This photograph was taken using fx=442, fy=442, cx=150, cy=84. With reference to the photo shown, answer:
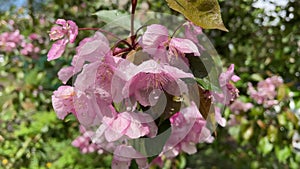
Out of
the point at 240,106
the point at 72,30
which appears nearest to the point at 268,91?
the point at 240,106

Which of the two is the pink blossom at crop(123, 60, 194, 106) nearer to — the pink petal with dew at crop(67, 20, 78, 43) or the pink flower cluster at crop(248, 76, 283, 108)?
the pink petal with dew at crop(67, 20, 78, 43)

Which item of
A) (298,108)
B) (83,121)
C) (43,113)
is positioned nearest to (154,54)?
(83,121)

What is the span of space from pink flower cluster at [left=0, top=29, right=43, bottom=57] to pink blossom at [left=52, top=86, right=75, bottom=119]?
58.7 inches

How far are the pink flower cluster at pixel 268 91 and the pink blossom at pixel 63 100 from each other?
1.15 m

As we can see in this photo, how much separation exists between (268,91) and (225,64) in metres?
0.25

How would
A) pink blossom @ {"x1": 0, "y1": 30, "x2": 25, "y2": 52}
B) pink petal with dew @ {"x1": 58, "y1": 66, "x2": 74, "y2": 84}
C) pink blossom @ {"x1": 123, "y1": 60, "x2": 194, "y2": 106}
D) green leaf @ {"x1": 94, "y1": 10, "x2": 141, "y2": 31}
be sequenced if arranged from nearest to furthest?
pink blossom @ {"x1": 123, "y1": 60, "x2": 194, "y2": 106} → pink petal with dew @ {"x1": 58, "y1": 66, "x2": 74, "y2": 84} → green leaf @ {"x1": 94, "y1": 10, "x2": 141, "y2": 31} → pink blossom @ {"x1": 0, "y1": 30, "x2": 25, "y2": 52}

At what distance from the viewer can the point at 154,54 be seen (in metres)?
0.62

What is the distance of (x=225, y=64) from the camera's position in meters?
1.85

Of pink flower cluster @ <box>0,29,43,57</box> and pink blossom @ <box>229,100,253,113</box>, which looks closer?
pink blossom @ <box>229,100,253,113</box>

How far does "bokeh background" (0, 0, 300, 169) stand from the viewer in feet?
5.52

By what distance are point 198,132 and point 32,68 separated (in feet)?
4.44

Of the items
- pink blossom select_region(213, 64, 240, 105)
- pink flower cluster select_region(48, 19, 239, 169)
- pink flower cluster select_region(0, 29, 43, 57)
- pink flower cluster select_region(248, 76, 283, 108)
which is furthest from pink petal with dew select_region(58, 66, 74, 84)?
pink flower cluster select_region(0, 29, 43, 57)

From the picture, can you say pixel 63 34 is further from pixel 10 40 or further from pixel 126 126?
pixel 10 40

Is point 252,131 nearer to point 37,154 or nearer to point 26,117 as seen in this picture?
point 37,154
